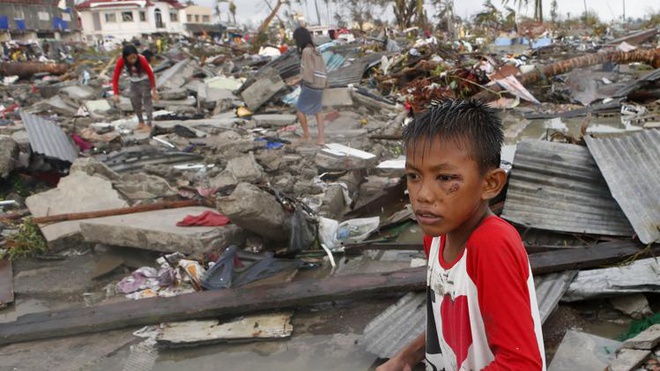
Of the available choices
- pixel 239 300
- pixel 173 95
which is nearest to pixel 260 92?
pixel 173 95

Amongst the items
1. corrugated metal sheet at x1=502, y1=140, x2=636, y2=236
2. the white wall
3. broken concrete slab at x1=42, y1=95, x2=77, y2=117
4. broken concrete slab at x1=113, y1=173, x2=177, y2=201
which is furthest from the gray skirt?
the white wall

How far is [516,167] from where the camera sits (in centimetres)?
427

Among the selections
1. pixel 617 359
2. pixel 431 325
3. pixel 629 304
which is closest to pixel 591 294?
pixel 629 304

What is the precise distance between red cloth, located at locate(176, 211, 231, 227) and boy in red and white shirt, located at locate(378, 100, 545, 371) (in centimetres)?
321

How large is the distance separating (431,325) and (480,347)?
1.01 feet

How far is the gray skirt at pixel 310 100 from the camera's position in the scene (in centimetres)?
731

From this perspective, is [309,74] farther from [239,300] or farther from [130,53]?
[239,300]

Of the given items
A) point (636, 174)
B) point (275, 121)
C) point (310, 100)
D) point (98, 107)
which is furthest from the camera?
point (98, 107)

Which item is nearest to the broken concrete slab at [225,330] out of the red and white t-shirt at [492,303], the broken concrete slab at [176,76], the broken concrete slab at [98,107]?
the red and white t-shirt at [492,303]

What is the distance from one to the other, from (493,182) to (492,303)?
327 millimetres

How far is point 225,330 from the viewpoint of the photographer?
306 centimetres

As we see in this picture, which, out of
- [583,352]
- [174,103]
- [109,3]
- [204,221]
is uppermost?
[109,3]

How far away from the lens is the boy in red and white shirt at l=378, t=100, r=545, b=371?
3.86 ft

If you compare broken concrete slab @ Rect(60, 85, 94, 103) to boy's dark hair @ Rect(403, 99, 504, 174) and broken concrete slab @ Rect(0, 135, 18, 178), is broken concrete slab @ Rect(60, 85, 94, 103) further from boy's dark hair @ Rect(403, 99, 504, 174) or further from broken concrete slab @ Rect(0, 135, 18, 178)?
boy's dark hair @ Rect(403, 99, 504, 174)
